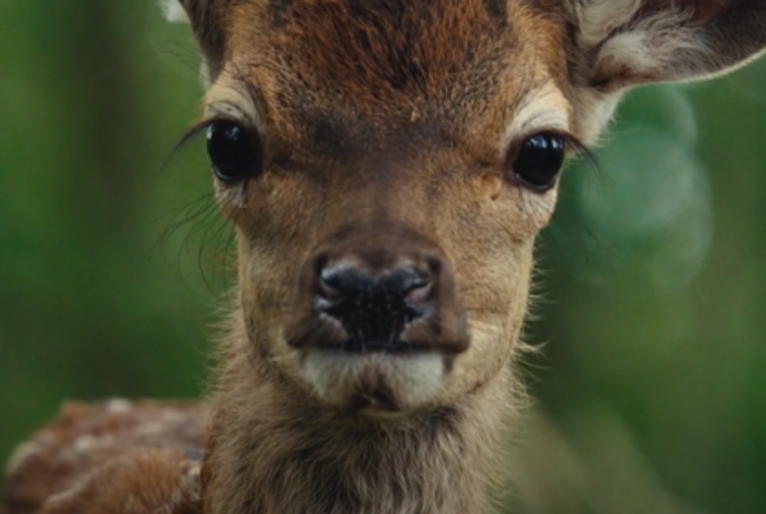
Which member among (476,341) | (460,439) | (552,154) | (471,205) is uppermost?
(552,154)

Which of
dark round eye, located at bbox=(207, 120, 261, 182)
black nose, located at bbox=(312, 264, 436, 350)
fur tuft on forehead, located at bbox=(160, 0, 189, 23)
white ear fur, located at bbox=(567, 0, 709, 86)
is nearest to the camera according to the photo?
black nose, located at bbox=(312, 264, 436, 350)

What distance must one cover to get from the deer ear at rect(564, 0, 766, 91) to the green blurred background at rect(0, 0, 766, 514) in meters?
4.79

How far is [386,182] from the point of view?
3.69m

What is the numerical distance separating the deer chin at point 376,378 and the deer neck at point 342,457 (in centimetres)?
38

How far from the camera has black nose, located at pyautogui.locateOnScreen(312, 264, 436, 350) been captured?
3.33 m

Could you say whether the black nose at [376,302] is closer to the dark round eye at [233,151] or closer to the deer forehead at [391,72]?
the deer forehead at [391,72]

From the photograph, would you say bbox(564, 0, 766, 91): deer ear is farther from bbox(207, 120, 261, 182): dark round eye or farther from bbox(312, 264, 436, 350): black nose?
bbox(312, 264, 436, 350): black nose

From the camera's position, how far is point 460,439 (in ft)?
13.8

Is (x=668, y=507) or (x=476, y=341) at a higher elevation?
(x=476, y=341)

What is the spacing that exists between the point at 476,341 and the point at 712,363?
9.24 meters

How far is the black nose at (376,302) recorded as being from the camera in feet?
10.9

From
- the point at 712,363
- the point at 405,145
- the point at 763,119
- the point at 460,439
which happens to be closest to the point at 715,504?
the point at 712,363

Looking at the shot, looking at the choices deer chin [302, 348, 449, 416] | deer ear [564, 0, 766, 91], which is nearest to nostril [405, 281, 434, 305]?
deer chin [302, 348, 449, 416]

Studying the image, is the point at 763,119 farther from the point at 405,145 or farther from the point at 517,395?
the point at 405,145
